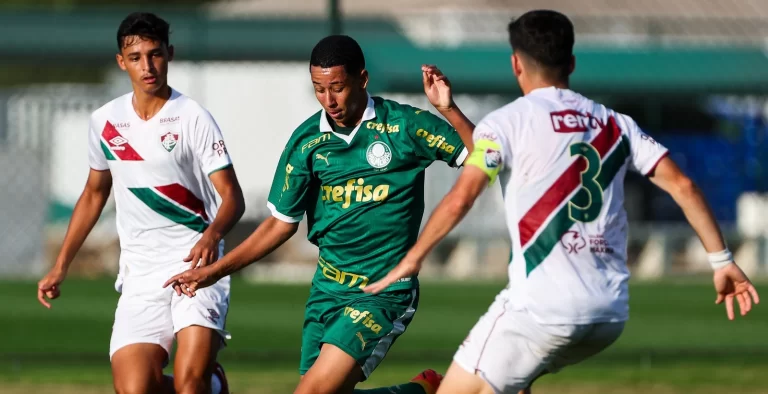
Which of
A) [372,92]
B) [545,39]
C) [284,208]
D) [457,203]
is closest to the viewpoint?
[457,203]

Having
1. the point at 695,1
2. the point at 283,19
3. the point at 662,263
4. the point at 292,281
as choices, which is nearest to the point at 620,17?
the point at 695,1

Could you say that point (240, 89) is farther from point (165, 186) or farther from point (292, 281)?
point (165, 186)

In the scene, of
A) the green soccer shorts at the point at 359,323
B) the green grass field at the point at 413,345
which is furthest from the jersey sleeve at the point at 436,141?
the green grass field at the point at 413,345

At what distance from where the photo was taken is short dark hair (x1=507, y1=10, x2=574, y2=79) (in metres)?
6.05

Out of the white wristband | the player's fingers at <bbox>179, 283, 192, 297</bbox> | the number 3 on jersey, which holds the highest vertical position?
the number 3 on jersey

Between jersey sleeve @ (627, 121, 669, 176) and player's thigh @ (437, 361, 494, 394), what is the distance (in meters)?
1.12

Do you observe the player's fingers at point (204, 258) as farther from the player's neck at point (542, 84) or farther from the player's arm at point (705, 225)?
the player's arm at point (705, 225)

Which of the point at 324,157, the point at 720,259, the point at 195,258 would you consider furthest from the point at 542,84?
the point at 195,258

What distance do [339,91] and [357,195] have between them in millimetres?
570

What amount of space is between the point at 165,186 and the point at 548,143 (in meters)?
2.81

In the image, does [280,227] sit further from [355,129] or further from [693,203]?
[693,203]

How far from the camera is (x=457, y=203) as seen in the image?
584cm

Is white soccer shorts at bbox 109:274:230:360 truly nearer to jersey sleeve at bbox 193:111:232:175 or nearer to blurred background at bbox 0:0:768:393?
jersey sleeve at bbox 193:111:232:175

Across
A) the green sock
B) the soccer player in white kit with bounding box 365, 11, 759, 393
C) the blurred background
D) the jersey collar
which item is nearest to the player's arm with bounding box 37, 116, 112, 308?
the jersey collar
